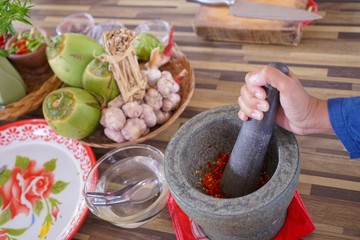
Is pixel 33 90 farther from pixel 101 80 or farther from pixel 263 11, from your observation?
pixel 263 11

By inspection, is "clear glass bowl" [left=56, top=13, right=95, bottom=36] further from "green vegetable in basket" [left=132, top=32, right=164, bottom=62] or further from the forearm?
the forearm

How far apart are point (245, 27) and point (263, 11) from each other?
7 cm

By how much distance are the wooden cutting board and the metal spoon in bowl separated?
20.4 inches

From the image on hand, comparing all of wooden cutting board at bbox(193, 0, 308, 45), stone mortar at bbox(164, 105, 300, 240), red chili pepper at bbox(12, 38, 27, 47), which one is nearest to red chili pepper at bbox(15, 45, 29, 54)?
red chili pepper at bbox(12, 38, 27, 47)

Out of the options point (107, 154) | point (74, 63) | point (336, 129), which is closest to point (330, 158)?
point (336, 129)

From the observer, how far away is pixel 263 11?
1108 mm

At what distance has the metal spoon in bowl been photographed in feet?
2.59

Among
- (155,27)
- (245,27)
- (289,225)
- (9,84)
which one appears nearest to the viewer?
(289,225)

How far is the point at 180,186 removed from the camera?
63 centimetres

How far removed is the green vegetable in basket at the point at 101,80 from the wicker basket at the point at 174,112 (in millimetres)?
83

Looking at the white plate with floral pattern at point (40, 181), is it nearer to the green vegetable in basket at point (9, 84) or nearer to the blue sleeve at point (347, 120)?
the green vegetable in basket at point (9, 84)

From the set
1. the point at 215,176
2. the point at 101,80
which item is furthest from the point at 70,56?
the point at 215,176

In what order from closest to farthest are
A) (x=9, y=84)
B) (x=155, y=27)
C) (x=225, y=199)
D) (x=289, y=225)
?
1. (x=225, y=199)
2. (x=289, y=225)
3. (x=9, y=84)
4. (x=155, y=27)

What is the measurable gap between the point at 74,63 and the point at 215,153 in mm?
421
